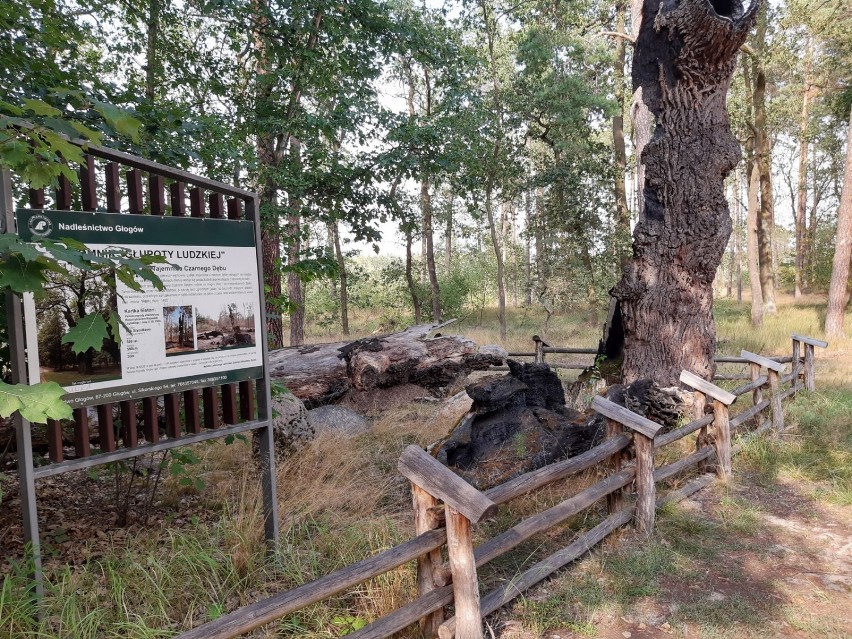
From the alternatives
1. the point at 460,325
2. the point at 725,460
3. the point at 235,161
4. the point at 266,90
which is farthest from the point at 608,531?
the point at 460,325

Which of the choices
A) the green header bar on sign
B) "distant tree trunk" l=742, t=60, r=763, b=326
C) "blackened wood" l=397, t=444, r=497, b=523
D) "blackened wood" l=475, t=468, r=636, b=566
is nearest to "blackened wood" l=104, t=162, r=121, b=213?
the green header bar on sign

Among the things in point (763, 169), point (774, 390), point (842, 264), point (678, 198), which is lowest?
point (774, 390)

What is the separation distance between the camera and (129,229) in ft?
9.76

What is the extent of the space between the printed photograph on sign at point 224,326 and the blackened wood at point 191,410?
10.7 inches

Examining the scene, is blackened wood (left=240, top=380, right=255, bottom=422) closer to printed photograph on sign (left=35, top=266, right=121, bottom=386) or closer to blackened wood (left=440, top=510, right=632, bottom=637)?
printed photograph on sign (left=35, top=266, right=121, bottom=386)

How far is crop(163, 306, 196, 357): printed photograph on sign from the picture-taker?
10.3 ft

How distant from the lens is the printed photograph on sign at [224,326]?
3318 mm

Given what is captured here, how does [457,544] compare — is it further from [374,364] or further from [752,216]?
[752,216]

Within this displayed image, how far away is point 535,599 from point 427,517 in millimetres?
1041

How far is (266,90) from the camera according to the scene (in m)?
8.46

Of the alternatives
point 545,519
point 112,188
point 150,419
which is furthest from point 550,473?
point 112,188

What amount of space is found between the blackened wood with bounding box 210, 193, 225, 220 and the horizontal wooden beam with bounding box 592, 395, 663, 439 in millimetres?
3011

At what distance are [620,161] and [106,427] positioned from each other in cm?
1793

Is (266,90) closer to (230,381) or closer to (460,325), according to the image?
(230,381)
